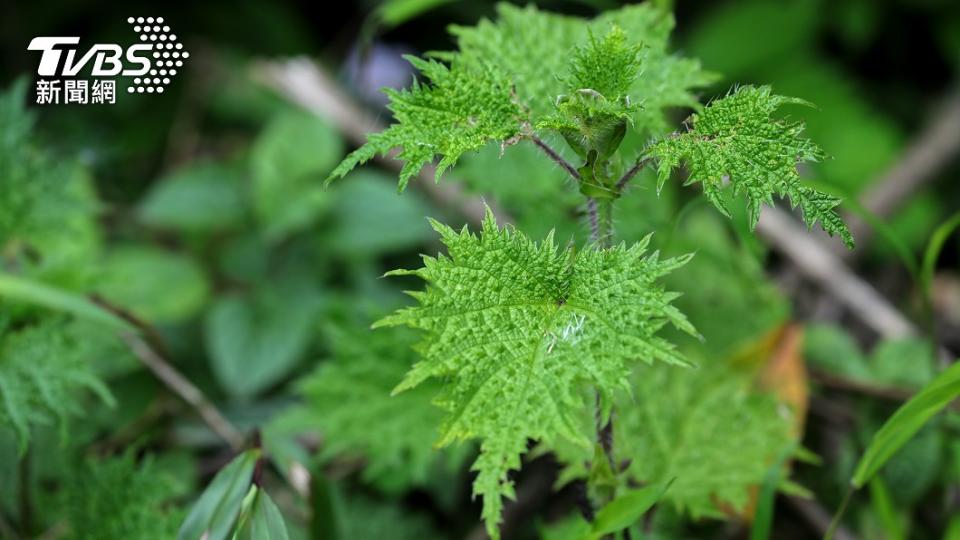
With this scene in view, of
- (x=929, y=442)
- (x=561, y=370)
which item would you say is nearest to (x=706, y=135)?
(x=561, y=370)

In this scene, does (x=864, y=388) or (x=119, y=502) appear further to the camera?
(x=864, y=388)

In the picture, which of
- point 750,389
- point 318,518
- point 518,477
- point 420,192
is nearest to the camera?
point 318,518

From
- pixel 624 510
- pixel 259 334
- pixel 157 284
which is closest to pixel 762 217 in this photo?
pixel 259 334

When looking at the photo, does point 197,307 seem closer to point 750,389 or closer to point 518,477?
point 518,477

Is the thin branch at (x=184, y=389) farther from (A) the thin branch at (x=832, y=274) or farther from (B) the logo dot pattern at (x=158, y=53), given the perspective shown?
(A) the thin branch at (x=832, y=274)

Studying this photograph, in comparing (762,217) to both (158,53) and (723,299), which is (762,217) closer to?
(723,299)

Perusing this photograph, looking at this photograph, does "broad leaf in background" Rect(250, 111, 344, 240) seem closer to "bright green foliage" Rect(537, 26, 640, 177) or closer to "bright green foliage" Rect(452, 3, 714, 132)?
"bright green foliage" Rect(452, 3, 714, 132)
